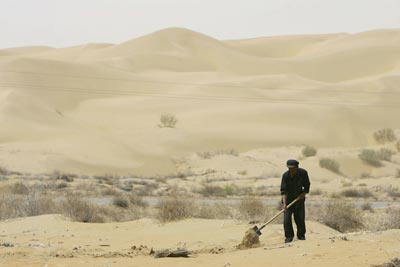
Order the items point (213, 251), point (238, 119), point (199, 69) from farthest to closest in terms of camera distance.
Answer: point (199, 69) → point (238, 119) → point (213, 251)

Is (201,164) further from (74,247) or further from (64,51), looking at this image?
(64,51)

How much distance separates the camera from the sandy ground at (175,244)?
558 inches

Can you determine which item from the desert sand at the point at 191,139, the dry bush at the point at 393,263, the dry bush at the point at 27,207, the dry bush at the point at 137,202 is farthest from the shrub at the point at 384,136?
the dry bush at the point at 393,263

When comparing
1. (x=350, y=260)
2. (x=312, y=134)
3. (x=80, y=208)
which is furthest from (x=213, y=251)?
(x=312, y=134)

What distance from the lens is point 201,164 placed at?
65.9 m

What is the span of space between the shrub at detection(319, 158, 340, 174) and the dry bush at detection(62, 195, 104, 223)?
37.5 metres

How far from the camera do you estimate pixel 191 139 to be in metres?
77.5

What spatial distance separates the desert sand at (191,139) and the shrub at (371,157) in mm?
530

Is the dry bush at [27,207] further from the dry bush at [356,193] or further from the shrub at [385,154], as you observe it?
the shrub at [385,154]

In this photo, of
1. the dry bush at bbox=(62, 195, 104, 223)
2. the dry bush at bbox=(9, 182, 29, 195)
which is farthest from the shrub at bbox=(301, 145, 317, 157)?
the dry bush at bbox=(62, 195, 104, 223)

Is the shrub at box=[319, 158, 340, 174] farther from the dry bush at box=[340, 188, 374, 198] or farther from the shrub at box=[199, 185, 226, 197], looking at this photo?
the dry bush at box=[340, 188, 374, 198]

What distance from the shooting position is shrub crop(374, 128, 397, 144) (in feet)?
274

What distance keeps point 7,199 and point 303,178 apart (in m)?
13.0

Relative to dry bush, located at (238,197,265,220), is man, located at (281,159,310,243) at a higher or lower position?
higher
